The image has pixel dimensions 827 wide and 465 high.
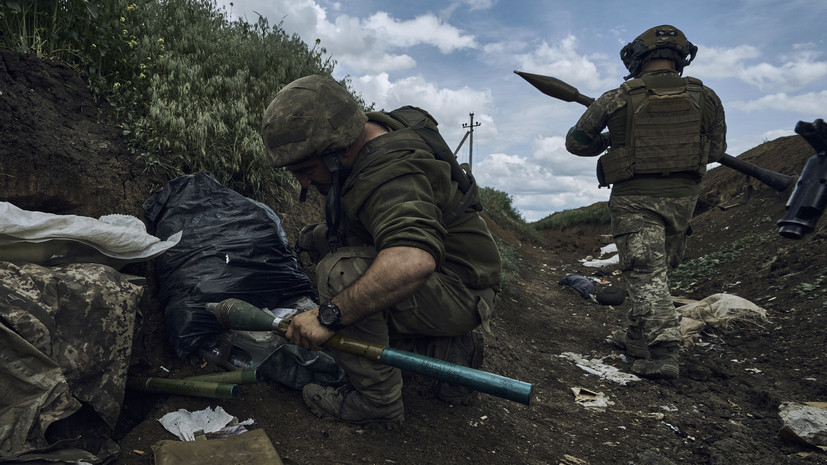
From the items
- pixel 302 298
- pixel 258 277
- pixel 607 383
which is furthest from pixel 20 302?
pixel 607 383

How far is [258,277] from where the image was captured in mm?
2498

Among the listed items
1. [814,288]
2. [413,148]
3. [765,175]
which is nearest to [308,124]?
[413,148]

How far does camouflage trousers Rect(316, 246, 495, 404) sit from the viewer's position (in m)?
2.07

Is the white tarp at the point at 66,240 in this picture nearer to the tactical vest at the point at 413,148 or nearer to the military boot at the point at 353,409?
the tactical vest at the point at 413,148

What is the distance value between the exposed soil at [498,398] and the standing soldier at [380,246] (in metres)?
0.21

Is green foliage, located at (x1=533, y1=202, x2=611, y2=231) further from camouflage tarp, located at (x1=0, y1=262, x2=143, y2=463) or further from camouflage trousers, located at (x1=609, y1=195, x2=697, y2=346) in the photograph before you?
camouflage tarp, located at (x1=0, y1=262, x2=143, y2=463)

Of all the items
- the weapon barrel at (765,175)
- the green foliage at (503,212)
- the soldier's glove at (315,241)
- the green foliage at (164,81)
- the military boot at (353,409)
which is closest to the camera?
the military boot at (353,409)

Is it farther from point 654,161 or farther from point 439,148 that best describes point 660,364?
point 439,148

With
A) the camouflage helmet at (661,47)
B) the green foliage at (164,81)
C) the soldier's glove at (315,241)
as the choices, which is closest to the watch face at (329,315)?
the soldier's glove at (315,241)

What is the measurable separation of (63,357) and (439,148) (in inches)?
63.4

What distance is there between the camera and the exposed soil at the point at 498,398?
210cm

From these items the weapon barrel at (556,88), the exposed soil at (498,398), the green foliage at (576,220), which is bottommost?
the exposed soil at (498,398)

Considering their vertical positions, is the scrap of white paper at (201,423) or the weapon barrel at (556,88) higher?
the weapon barrel at (556,88)

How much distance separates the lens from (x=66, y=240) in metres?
1.93
